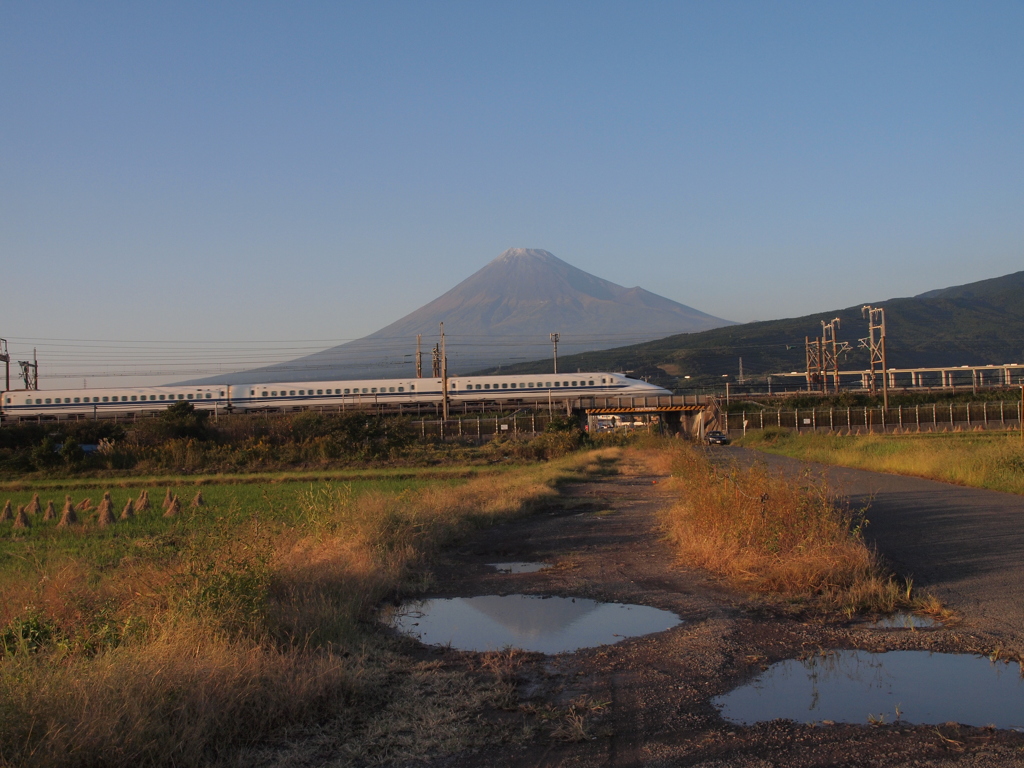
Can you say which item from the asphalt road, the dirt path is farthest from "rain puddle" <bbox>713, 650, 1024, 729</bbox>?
the asphalt road

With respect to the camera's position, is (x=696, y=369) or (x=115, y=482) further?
(x=696, y=369)

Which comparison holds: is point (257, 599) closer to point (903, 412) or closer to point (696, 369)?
point (903, 412)

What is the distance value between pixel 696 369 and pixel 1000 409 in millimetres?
125780

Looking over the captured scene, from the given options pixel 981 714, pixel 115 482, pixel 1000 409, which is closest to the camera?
pixel 981 714

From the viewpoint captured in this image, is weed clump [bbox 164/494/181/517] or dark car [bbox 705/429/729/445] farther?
dark car [bbox 705/429/729/445]

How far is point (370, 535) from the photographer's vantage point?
11273 mm

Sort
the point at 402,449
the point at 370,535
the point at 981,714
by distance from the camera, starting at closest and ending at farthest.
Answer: the point at 981,714 < the point at 370,535 < the point at 402,449

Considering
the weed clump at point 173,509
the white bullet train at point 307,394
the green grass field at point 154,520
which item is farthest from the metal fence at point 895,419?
the weed clump at point 173,509

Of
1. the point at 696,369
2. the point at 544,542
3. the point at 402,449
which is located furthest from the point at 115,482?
the point at 696,369

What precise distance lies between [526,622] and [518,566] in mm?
3105

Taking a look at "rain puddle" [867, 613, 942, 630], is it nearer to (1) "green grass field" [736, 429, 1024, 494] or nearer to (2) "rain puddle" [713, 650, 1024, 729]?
(2) "rain puddle" [713, 650, 1024, 729]

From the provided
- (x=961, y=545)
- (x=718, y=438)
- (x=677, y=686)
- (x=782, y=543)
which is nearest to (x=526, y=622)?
(x=677, y=686)

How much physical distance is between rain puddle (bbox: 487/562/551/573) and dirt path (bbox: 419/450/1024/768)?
21 centimetres

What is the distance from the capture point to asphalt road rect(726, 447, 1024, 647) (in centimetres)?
757
